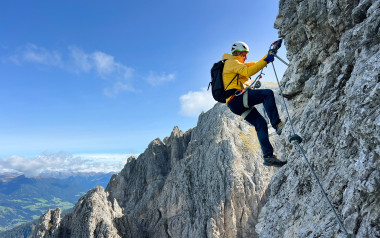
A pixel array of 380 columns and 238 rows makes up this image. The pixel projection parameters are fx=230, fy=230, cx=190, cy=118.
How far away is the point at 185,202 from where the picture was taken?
6719 centimetres

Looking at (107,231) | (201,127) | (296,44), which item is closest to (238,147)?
(201,127)

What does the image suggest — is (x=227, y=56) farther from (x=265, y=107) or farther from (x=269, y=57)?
(x=265, y=107)

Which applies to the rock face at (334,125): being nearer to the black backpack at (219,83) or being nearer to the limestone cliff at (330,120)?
the limestone cliff at (330,120)

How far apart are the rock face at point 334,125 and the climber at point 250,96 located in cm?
92

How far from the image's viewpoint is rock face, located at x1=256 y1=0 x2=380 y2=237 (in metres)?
4.46

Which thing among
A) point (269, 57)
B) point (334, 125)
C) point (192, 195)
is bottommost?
point (334, 125)

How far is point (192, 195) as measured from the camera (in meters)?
67.2

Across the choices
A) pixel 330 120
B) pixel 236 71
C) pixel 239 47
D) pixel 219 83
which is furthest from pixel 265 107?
pixel 239 47

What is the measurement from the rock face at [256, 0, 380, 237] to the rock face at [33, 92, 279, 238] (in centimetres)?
5040

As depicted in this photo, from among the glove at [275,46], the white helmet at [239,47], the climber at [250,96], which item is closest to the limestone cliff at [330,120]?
the climber at [250,96]

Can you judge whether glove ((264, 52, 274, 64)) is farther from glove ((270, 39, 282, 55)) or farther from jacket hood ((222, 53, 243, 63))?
jacket hood ((222, 53, 243, 63))

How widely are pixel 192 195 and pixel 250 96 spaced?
63.3 m

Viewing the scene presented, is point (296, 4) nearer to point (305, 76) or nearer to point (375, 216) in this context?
point (305, 76)

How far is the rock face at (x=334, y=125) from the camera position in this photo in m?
4.46
